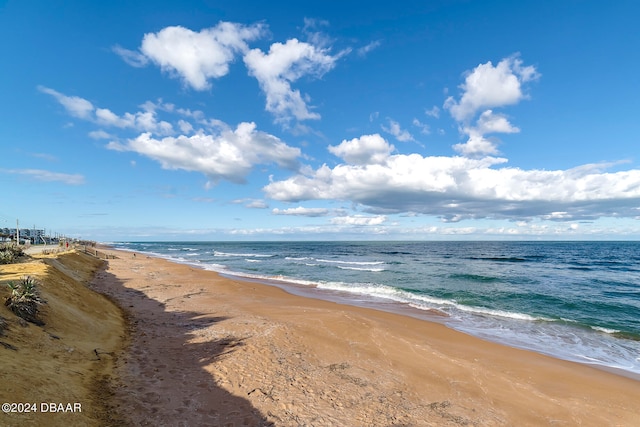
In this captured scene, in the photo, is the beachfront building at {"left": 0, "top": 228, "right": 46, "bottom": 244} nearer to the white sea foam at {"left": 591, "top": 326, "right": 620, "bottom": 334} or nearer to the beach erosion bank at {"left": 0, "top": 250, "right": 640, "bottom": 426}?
the beach erosion bank at {"left": 0, "top": 250, "right": 640, "bottom": 426}

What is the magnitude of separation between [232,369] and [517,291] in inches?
983

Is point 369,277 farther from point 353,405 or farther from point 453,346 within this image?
point 353,405

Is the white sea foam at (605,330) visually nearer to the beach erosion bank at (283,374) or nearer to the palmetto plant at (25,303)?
the beach erosion bank at (283,374)

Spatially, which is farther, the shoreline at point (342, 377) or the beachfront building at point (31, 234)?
the beachfront building at point (31, 234)

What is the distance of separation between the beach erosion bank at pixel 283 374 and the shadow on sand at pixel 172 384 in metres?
0.04

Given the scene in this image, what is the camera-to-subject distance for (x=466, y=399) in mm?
7859

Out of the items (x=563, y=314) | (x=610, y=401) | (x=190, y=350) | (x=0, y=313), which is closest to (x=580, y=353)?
(x=610, y=401)

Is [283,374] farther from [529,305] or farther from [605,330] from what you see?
[529,305]

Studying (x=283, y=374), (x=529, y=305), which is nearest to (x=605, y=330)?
(x=529, y=305)

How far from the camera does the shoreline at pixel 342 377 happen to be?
6676 mm

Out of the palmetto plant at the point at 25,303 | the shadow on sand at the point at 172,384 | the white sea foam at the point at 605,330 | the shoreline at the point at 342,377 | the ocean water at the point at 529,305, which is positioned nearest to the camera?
the shadow on sand at the point at 172,384

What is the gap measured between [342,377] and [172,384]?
453cm

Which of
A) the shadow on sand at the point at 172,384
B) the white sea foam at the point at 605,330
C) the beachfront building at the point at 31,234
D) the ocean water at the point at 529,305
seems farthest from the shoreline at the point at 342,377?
the beachfront building at the point at 31,234

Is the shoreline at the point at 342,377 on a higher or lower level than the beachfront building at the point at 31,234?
lower
